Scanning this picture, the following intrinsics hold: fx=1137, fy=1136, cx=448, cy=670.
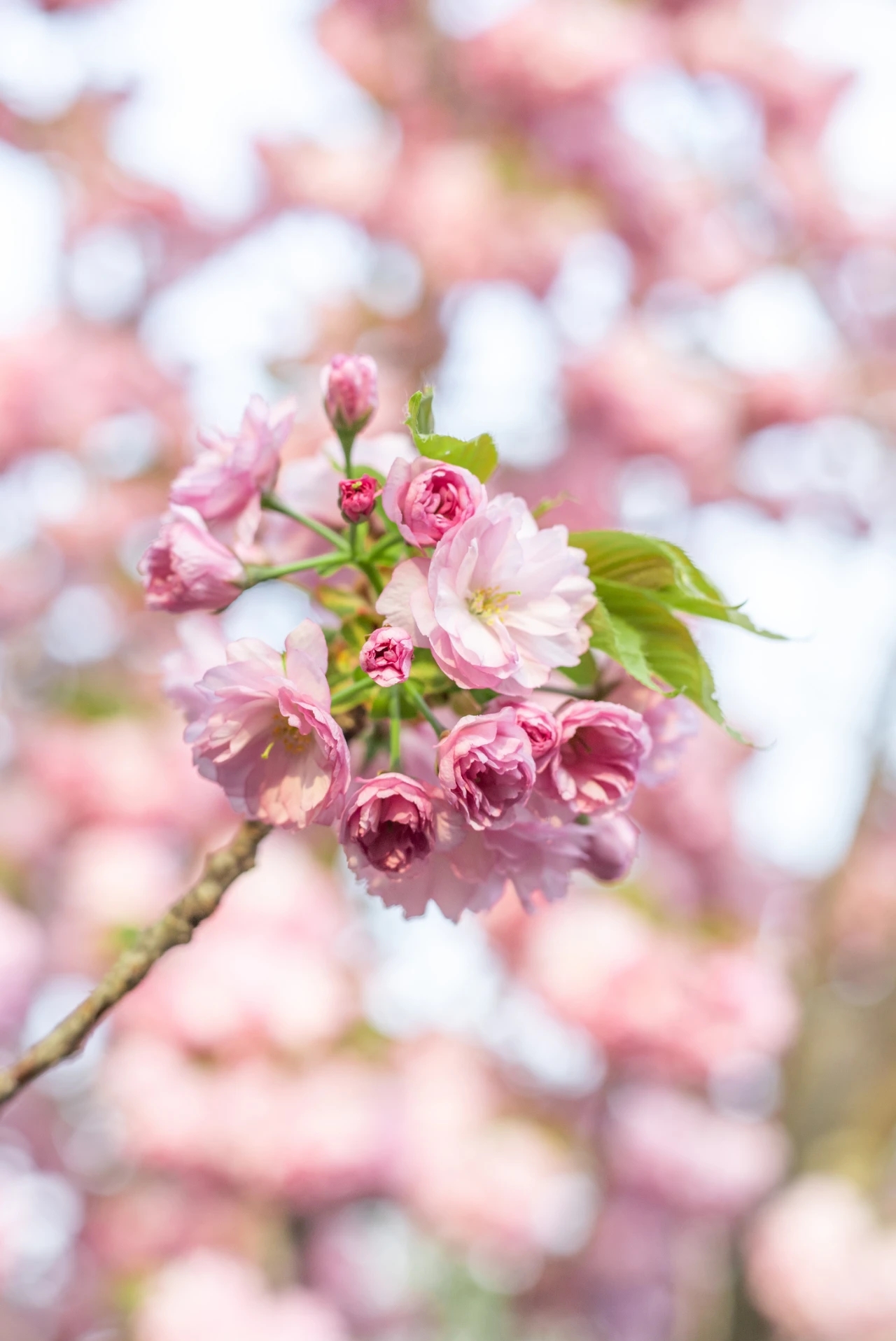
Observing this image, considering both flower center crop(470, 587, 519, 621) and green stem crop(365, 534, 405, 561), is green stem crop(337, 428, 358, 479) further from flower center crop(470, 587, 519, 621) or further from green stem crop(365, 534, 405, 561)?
flower center crop(470, 587, 519, 621)

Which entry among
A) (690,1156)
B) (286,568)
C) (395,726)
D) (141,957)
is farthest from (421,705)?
(690,1156)

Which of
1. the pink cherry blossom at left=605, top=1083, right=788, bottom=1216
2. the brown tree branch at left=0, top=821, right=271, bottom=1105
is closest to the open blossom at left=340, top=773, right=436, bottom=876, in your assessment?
the brown tree branch at left=0, top=821, right=271, bottom=1105

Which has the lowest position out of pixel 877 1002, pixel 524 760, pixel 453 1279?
pixel 453 1279

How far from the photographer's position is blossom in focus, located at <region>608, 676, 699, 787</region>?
721mm

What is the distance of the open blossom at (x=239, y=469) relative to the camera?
73 centimetres

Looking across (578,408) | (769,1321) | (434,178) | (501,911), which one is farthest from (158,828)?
(769,1321)

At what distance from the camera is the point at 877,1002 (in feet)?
11.7

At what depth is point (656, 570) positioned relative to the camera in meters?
0.68

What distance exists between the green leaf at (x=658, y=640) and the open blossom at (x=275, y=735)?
0.17 metres

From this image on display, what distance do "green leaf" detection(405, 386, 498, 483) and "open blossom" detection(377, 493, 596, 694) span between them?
0.08 ft

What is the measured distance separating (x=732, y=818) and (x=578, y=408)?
4.65 ft

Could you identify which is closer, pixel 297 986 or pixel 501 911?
pixel 297 986

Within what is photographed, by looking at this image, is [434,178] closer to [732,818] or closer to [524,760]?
[732,818]

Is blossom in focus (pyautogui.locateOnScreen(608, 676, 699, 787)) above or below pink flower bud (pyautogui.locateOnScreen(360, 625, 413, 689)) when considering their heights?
below
